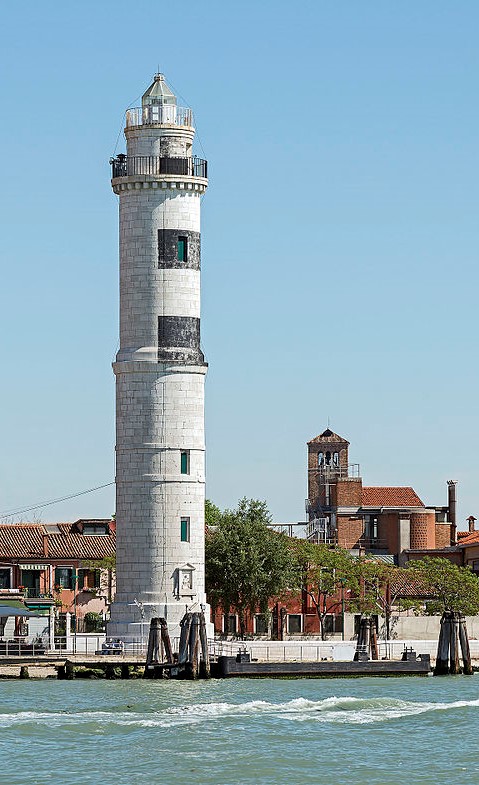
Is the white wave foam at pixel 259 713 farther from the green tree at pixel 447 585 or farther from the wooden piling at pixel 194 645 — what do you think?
the green tree at pixel 447 585

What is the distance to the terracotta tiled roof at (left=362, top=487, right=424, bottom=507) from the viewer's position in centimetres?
12231

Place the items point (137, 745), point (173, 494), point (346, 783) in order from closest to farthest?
point (346, 783) → point (137, 745) → point (173, 494)

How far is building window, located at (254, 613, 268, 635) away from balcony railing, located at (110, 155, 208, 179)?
21336 mm

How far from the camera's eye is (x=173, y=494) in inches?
2788

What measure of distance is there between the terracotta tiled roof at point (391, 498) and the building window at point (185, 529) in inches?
2036

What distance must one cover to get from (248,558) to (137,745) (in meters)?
35.4

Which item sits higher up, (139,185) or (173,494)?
(139,185)

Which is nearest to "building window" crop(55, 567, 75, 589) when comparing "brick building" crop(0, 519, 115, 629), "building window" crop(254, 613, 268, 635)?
"brick building" crop(0, 519, 115, 629)

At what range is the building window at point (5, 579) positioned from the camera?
8607 cm

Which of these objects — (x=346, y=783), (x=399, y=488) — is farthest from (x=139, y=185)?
(x=399, y=488)

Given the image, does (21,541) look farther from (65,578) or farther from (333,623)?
(333,623)

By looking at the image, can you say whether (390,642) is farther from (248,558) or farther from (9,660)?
(9,660)

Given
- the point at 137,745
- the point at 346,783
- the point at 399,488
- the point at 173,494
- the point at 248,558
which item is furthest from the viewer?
the point at 399,488

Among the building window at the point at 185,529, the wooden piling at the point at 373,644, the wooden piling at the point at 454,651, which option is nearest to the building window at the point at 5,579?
the building window at the point at 185,529
